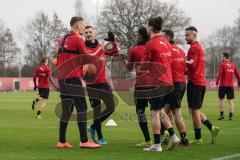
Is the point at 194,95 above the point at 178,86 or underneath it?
underneath

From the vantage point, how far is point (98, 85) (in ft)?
39.5

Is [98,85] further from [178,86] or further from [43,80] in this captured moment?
[43,80]

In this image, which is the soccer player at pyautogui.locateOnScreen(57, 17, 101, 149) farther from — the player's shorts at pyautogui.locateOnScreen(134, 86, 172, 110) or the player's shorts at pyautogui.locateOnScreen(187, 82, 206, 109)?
the player's shorts at pyautogui.locateOnScreen(187, 82, 206, 109)

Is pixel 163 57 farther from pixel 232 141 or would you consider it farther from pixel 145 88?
pixel 232 141

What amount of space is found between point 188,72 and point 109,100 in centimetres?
194

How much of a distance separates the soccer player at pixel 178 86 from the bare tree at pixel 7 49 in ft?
287

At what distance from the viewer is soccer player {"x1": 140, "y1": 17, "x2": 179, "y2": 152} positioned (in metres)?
10.3

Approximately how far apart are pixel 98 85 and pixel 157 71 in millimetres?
1960

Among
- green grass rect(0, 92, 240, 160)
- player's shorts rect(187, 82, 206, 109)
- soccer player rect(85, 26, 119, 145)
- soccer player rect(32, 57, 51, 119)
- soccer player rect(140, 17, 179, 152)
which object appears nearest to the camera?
green grass rect(0, 92, 240, 160)

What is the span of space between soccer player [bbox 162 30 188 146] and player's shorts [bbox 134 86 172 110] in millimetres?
248

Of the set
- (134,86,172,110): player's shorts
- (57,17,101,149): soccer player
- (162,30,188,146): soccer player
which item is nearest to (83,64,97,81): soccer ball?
(57,17,101,149): soccer player

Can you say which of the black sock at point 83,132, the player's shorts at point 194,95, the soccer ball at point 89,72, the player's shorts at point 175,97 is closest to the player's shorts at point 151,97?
the player's shorts at point 175,97

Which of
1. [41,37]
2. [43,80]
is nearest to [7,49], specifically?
[41,37]

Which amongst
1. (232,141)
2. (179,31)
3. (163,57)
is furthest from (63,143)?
(179,31)
